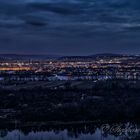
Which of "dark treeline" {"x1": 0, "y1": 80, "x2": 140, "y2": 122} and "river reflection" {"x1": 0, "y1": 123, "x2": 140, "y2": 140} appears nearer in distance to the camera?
"river reflection" {"x1": 0, "y1": 123, "x2": 140, "y2": 140}

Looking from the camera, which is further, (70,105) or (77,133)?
(70,105)

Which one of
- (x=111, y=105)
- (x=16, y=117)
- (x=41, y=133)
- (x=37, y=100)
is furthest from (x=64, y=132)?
(x=37, y=100)

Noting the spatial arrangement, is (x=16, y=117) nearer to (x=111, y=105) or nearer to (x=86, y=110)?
(x=86, y=110)

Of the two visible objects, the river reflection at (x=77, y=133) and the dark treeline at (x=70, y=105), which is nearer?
the river reflection at (x=77, y=133)

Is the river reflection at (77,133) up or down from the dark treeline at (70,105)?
down

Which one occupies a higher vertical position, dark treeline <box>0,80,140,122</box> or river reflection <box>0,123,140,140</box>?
dark treeline <box>0,80,140,122</box>
